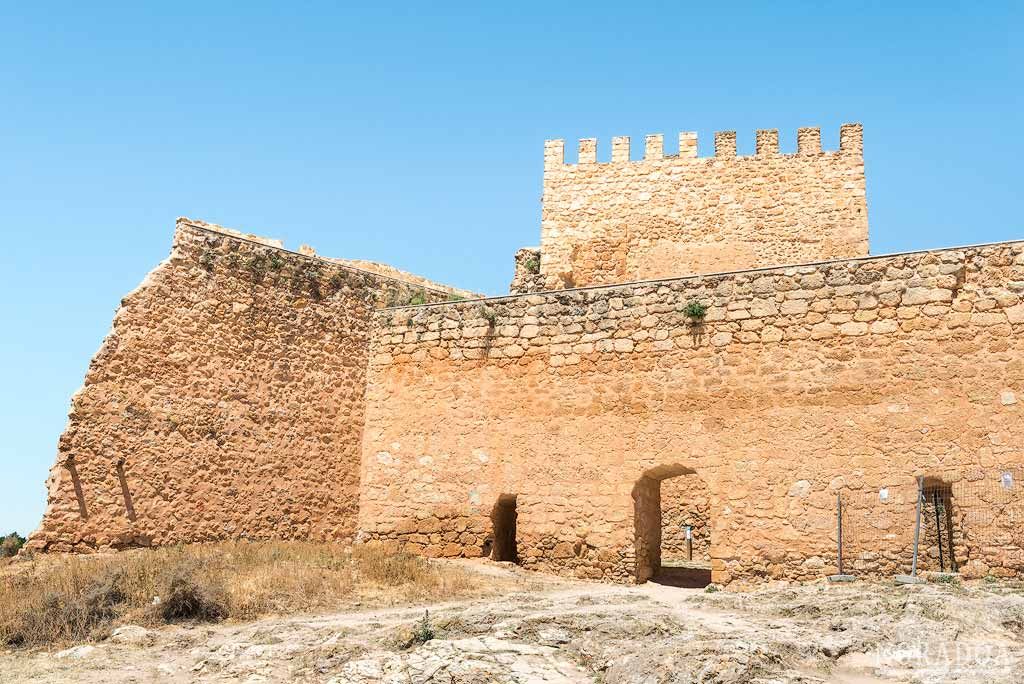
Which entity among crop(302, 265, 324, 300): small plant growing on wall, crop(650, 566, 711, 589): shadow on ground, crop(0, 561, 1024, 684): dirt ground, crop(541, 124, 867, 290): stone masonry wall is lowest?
crop(0, 561, 1024, 684): dirt ground

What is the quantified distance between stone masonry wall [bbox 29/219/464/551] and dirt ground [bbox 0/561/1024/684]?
356cm

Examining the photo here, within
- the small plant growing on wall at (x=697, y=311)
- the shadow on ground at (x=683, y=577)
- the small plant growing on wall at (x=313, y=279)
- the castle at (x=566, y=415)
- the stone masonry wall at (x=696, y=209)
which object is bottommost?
the shadow on ground at (x=683, y=577)

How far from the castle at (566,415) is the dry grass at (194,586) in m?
1.22

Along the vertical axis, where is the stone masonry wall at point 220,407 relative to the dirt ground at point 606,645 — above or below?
above

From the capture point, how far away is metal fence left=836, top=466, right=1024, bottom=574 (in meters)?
10.9

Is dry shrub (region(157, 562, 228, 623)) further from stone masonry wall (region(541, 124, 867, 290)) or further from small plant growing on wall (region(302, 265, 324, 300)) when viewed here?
stone masonry wall (region(541, 124, 867, 290))

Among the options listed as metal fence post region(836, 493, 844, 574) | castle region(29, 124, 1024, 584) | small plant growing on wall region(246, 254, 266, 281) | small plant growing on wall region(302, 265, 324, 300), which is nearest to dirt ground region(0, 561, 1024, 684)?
metal fence post region(836, 493, 844, 574)

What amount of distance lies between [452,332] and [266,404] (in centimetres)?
268

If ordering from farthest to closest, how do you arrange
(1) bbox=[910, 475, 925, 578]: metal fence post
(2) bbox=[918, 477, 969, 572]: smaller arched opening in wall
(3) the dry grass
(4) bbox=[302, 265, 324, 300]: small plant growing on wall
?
(4) bbox=[302, 265, 324, 300]: small plant growing on wall < (2) bbox=[918, 477, 969, 572]: smaller arched opening in wall < (1) bbox=[910, 475, 925, 578]: metal fence post < (3) the dry grass

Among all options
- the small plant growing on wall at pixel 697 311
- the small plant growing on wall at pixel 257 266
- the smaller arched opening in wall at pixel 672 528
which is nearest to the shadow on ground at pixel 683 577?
the smaller arched opening in wall at pixel 672 528

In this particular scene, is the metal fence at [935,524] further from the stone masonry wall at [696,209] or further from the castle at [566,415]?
the stone masonry wall at [696,209]

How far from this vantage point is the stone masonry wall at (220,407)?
1226 cm

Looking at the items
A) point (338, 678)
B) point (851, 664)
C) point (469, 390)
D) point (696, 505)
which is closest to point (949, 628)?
point (851, 664)

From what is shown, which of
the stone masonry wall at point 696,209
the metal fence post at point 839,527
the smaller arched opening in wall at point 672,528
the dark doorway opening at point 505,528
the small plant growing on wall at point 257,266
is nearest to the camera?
the metal fence post at point 839,527
